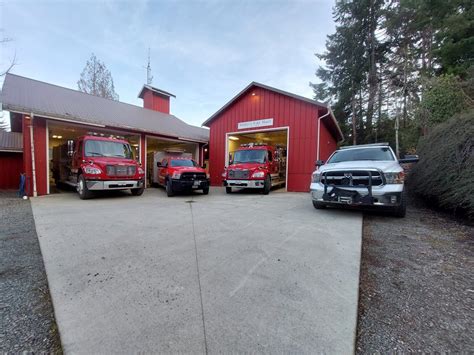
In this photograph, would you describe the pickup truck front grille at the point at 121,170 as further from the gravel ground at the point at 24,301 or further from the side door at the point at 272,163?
the side door at the point at 272,163

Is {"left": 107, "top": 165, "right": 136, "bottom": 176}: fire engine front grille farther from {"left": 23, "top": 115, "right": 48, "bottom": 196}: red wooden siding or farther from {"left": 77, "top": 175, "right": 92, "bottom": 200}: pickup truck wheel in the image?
{"left": 23, "top": 115, "right": 48, "bottom": 196}: red wooden siding

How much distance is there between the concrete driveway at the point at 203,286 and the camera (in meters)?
1.52

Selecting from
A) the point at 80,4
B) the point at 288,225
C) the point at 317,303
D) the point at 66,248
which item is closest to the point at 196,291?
the point at 317,303

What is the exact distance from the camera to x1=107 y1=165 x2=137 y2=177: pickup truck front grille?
26.3ft

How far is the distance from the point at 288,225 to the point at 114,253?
3.26 metres

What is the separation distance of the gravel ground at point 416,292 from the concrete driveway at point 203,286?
179mm

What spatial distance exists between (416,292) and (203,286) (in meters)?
2.23

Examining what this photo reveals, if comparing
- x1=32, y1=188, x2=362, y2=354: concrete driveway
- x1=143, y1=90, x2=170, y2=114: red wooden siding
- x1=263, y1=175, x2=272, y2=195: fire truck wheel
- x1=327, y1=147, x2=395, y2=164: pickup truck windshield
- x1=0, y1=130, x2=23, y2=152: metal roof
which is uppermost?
x1=143, y1=90, x2=170, y2=114: red wooden siding

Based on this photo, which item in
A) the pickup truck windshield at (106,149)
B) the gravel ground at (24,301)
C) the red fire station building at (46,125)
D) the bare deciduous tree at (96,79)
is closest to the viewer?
the gravel ground at (24,301)

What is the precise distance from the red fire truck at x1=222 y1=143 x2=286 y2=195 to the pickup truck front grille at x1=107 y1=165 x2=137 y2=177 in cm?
409

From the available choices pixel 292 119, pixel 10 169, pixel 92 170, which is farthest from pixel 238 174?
pixel 10 169

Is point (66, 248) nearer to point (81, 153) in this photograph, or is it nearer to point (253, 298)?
point (253, 298)

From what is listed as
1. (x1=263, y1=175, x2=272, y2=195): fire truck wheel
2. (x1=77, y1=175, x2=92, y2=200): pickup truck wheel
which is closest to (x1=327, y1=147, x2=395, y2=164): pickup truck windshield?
(x1=263, y1=175, x2=272, y2=195): fire truck wheel

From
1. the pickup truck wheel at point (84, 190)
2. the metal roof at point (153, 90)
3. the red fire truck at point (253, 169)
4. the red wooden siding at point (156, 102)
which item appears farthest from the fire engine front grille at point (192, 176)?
the metal roof at point (153, 90)
